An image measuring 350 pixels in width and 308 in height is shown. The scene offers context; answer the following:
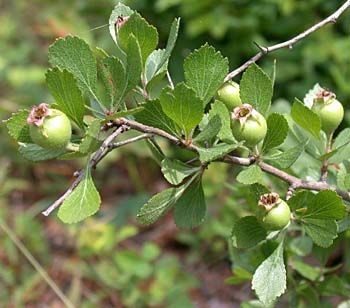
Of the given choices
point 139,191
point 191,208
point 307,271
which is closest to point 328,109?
point 191,208

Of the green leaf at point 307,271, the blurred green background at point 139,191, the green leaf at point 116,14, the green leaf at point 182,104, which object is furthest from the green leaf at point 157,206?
the blurred green background at point 139,191

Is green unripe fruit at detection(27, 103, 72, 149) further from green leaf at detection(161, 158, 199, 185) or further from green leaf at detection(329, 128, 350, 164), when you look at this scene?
green leaf at detection(329, 128, 350, 164)

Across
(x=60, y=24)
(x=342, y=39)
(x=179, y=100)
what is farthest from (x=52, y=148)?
(x=60, y=24)

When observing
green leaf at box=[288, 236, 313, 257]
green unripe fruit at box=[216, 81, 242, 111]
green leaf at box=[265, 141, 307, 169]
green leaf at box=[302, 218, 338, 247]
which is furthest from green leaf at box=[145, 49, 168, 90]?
green leaf at box=[288, 236, 313, 257]

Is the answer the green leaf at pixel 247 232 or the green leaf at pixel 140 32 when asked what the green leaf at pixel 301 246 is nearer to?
the green leaf at pixel 247 232

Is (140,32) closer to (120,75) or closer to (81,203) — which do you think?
(120,75)

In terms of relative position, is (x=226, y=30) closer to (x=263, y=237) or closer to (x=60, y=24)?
(x=60, y=24)
